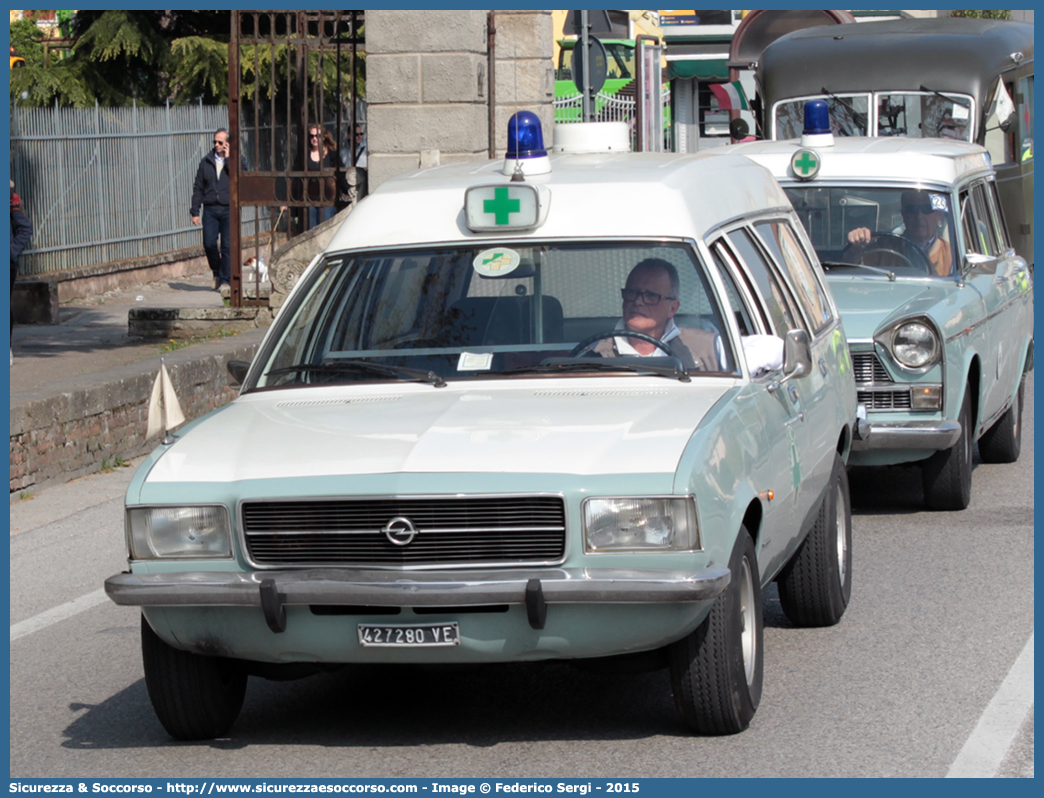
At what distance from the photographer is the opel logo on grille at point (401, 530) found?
459 cm

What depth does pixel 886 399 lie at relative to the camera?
8.61m

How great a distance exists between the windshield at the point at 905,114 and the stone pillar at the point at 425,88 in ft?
14.7

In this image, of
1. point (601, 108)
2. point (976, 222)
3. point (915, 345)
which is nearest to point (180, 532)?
point (915, 345)

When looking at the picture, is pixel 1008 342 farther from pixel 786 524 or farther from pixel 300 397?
pixel 300 397

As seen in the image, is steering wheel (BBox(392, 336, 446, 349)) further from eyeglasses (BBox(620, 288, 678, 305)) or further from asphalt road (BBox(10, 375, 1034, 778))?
asphalt road (BBox(10, 375, 1034, 778))

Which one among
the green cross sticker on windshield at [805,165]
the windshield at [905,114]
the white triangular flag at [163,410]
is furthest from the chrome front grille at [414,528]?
the windshield at [905,114]

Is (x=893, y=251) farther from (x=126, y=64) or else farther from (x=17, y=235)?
(x=126, y=64)

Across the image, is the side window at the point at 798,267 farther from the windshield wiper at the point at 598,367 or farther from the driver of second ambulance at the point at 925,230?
the driver of second ambulance at the point at 925,230

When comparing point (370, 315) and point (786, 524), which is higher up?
point (370, 315)

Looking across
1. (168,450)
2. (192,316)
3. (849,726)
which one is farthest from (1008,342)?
(192,316)

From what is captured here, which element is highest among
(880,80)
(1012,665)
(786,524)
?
(880,80)

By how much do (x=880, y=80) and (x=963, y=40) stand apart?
1.01 metres

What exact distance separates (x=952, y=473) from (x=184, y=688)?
5.09m

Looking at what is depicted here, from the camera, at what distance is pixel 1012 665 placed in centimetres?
590
